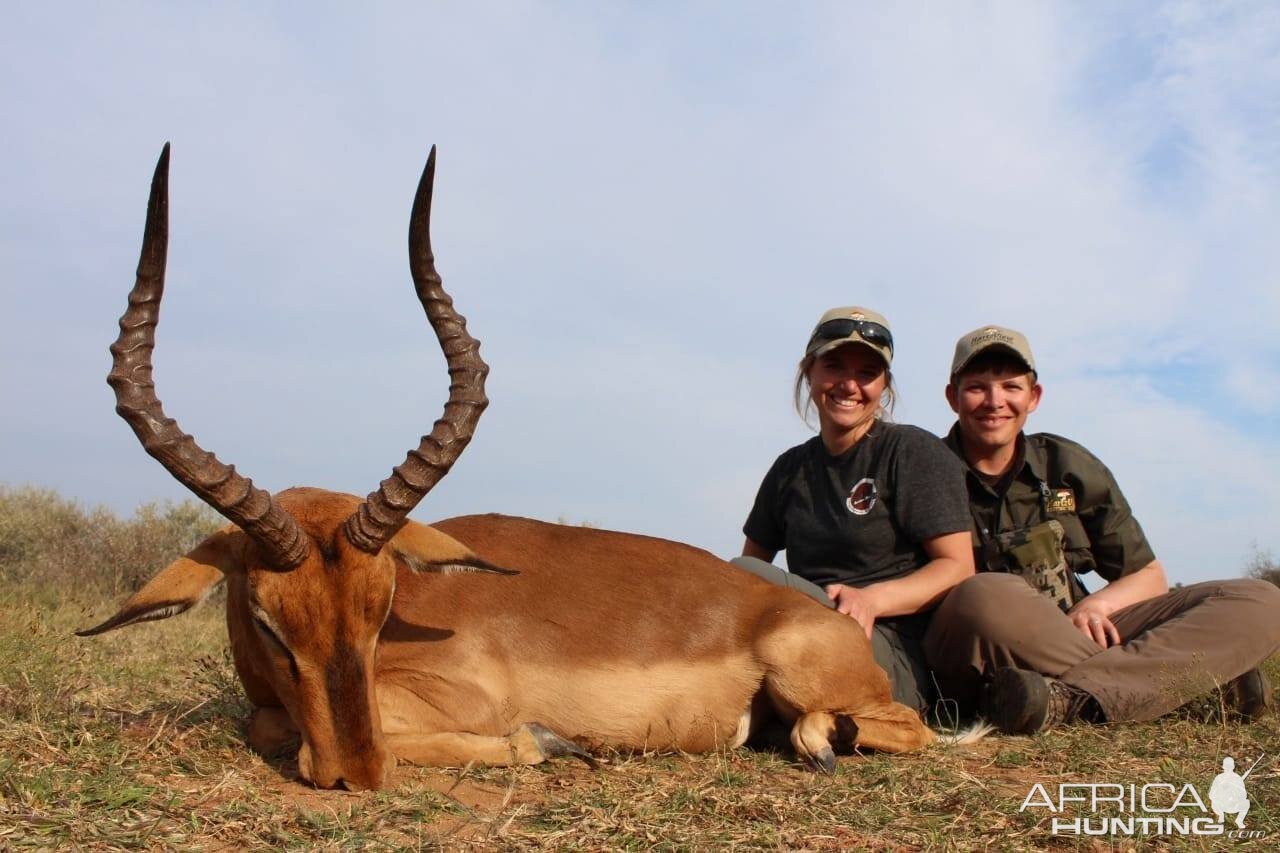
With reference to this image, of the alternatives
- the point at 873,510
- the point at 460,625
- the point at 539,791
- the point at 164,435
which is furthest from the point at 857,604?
the point at 164,435

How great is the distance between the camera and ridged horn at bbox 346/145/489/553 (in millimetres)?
4590

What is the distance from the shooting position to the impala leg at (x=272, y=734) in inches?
188

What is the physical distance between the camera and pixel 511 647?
527 cm

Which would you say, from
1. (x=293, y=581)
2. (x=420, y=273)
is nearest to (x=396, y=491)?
(x=293, y=581)

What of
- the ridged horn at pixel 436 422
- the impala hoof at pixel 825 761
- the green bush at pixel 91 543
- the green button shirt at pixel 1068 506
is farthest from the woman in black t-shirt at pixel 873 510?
the green bush at pixel 91 543

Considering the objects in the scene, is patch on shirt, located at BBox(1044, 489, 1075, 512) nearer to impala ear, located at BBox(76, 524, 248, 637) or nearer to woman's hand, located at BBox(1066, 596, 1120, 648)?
woman's hand, located at BBox(1066, 596, 1120, 648)

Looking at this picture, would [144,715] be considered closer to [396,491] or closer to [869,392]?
[396,491]

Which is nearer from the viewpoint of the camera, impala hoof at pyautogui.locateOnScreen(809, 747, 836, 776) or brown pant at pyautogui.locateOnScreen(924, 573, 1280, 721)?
impala hoof at pyautogui.locateOnScreen(809, 747, 836, 776)

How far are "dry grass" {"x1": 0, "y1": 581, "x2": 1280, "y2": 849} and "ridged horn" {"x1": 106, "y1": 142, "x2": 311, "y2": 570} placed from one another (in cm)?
89

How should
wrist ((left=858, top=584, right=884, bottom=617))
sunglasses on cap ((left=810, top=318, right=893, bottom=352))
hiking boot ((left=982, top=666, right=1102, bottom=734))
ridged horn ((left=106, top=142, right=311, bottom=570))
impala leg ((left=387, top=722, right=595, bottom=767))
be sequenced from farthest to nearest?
sunglasses on cap ((left=810, top=318, right=893, bottom=352)), wrist ((left=858, top=584, right=884, bottom=617)), hiking boot ((left=982, top=666, right=1102, bottom=734)), impala leg ((left=387, top=722, right=595, bottom=767)), ridged horn ((left=106, top=142, right=311, bottom=570))

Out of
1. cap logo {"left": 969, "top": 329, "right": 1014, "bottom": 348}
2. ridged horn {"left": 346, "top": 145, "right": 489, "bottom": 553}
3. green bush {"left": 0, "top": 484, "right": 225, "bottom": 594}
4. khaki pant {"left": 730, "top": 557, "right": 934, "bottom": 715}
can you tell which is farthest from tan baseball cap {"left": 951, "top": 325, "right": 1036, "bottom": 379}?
green bush {"left": 0, "top": 484, "right": 225, "bottom": 594}

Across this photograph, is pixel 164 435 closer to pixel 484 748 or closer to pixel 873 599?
pixel 484 748

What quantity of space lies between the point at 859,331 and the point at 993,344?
87 centimetres

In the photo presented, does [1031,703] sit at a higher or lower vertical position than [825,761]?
higher
